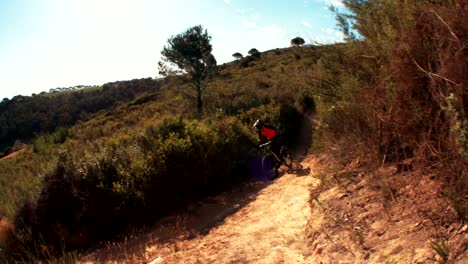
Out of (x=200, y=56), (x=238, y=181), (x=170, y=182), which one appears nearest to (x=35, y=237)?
(x=170, y=182)

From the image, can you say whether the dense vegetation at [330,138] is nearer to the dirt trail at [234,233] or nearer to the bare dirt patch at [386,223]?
the bare dirt patch at [386,223]

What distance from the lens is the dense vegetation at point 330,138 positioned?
324cm

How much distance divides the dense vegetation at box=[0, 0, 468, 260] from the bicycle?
766 millimetres

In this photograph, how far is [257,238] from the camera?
5.04 metres

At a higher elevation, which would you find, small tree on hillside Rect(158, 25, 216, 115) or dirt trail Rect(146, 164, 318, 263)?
small tree on hillside Rect(158, 25, 216, 115)

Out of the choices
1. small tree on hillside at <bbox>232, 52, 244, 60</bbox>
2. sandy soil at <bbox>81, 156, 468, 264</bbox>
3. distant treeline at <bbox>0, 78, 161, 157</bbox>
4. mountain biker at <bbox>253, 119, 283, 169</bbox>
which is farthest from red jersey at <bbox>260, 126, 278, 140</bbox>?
small tree on hillside at <bbox>232, 52, 244, 60</bbox>

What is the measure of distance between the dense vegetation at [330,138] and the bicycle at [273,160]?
77 cm

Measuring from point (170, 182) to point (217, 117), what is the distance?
15.0ft

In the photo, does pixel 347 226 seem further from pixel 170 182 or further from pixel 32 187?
pixel 32 187

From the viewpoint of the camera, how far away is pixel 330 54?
6.53 m

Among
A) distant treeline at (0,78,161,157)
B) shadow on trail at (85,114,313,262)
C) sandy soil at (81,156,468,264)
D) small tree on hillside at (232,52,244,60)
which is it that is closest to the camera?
sandy soil at (81,156,468,264)

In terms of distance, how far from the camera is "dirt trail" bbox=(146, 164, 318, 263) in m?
4.49

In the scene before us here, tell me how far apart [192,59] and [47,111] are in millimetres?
53045

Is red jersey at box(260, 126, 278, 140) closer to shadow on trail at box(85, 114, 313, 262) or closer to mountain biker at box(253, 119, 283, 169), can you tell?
mountain biker at box(253, 119, 283, 169)
